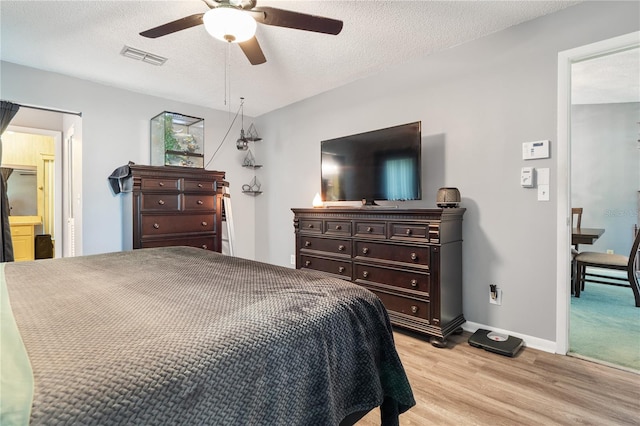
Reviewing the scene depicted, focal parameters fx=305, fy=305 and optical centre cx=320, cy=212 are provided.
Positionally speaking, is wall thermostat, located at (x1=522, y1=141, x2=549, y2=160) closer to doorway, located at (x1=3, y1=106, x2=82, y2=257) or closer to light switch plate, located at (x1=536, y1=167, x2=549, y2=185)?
light switch plate, located at (x1=536, y1=167, x2=549, y2=185)

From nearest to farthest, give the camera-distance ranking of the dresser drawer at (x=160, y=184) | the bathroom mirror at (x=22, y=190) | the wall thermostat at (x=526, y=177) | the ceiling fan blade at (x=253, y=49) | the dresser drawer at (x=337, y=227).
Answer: the ceiling fan blade at (x=253, y=49)
the wall thermostat at (x=526, y=177)
the dresser drawer at (x=337, y=227)
the dresser drawer at (x=160, y=184)
the bathroom mirror at (x=22, y=190)

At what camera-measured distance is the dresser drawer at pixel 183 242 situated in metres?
3.01

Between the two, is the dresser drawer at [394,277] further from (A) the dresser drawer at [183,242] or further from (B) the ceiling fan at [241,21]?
(B) the ceiling fan at [241,21]

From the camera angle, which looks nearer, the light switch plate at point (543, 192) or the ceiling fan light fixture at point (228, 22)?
the ceiling fan light fixture at point (228, 22)

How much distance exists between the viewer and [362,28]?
2383mm

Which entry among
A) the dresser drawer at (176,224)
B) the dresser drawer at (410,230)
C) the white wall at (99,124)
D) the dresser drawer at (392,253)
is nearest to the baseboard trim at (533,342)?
the dresser drawer at (392,253)

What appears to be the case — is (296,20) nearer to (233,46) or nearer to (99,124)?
(233,46)

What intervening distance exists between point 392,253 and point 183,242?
217 cm

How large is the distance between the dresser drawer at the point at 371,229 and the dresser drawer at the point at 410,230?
0.28 feet

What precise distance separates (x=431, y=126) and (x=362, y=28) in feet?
3.44

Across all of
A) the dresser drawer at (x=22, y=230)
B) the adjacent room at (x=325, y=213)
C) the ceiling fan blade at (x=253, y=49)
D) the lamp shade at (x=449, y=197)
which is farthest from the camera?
the dresser drawer at (x=22, y=230)

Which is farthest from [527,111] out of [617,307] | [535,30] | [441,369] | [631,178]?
[631,178]

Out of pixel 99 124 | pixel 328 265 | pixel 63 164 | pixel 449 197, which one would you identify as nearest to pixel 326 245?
pixel 328 265

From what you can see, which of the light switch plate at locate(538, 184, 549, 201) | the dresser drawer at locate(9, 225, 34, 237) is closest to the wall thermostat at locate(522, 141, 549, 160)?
the light switch plate at locate(538, 184, 549, 201)
